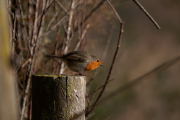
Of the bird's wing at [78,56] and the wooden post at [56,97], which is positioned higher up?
the bird's wing at [78,56]

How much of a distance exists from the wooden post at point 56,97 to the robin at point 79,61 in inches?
32.0

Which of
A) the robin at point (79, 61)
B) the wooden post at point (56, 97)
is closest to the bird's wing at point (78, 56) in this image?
A: the robin at point (79, 61)

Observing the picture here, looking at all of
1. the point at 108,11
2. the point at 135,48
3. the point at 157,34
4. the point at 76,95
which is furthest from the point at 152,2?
the point at 76,95

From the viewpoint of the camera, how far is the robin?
2.00 metres

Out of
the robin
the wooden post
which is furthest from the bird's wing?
the wooden post

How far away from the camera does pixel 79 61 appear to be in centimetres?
218

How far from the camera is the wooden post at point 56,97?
43.8 inches

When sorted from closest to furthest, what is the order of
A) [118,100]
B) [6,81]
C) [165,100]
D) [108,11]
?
[6,81], [108,11], [118,100], [165,100]

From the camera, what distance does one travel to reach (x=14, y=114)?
42 centimetres

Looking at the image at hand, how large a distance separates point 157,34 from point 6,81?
6.89 m

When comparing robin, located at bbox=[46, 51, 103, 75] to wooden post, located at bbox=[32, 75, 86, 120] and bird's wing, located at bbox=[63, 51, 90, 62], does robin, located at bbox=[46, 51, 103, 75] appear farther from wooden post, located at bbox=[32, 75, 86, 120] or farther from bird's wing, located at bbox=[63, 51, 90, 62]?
wooden post, located at bbox=[32, 75, 86, 120]

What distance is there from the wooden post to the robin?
814 mm

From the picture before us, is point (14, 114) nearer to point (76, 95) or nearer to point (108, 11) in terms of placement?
point (76, 95)

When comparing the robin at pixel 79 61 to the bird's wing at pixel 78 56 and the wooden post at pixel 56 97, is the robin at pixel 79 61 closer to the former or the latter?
the bird's wing at pixel 78 56
